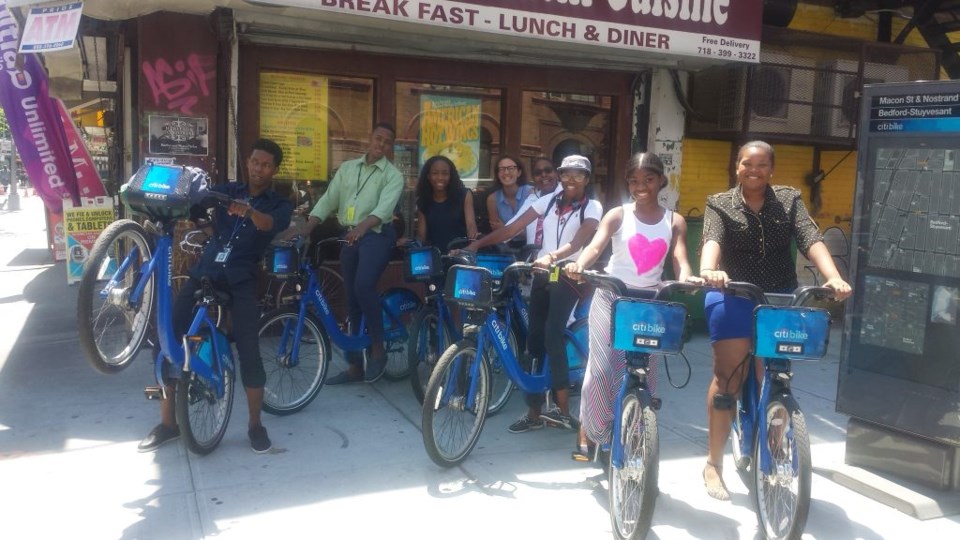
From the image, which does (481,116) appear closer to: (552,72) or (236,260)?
(552,72)

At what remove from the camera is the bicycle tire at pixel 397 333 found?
602 cm

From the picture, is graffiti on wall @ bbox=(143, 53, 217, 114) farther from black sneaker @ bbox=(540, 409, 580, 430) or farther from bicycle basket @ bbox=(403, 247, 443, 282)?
black sneaker @ bbox=(540, 409, 580, 430)

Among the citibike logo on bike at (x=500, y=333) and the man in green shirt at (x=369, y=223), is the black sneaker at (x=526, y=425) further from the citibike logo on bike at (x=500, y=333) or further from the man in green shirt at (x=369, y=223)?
the man in green shirt at (x=369, y=223)

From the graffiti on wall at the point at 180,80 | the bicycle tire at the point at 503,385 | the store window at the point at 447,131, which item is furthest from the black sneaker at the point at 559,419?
the graffiti on wall at the point at 180,80

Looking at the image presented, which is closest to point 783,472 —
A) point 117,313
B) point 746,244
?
point 746,244

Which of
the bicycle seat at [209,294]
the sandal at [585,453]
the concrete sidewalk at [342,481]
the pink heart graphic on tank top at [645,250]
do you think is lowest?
the concrete sidewalk at [342,481]

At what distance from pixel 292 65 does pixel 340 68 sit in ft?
1.38

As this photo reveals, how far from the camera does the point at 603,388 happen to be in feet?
13.7

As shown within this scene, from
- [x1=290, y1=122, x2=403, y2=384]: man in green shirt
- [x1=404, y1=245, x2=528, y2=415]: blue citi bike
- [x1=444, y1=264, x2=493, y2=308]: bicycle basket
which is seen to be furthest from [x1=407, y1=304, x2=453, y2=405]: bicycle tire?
[x1=444, y1=264, x2=493, y2=308]: bicycle basket

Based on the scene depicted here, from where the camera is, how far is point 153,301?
4.12 metres

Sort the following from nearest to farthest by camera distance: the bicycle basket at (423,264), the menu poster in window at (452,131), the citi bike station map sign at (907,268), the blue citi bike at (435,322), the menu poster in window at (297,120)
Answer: the citi bike station map sign at (907,268) < the blue citi bike at (435,322) < the bicycle basket at (423,264) < the menu poster in window at (297,120) < the menu poster in window at (452,131)

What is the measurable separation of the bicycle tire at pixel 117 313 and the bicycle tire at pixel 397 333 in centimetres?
209

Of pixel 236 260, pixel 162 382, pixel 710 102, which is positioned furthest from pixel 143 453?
pixel 710 102

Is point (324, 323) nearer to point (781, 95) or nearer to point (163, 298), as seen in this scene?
point (163, 298)
